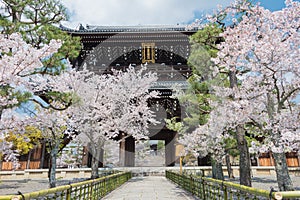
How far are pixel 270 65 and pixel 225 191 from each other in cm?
349

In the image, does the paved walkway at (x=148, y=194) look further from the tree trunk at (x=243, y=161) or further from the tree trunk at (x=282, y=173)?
the tree trunk at (x=282, y=173)

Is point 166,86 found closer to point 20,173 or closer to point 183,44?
point 183,44

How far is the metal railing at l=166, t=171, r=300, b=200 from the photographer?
2717 millimetres

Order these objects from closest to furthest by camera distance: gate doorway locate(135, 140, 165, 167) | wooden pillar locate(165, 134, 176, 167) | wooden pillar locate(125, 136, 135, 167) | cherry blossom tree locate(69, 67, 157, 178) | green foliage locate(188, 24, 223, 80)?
green foliage locate(188, 24, 223, 80) → cherry blossom tree locate(69, 67, 157, 178) → wooden pillar locate(165, 134, 176, 167) → wooden pillar locate(125, 136, 135, 167) → gate doorway locate(135, 140, 165, 167)

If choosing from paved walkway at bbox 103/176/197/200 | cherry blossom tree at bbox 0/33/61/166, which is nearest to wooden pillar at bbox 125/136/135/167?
paved walkway at bbox 103/176/197/200

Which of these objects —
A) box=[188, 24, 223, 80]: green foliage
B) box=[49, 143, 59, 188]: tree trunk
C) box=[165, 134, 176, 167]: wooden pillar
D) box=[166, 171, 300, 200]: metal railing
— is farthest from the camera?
box=[165, 134, 176, 167]: wooden pillar

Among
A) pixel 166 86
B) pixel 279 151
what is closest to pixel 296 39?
pixel 279 151

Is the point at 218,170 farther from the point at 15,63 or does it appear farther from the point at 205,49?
the point at 15,63

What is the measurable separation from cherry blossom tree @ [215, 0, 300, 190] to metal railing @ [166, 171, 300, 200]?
1755 millimetres

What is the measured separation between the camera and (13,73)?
18.9 ft

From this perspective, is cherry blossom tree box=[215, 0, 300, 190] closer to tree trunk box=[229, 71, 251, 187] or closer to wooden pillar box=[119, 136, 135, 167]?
tree trunk box=[229, 71, 251, 187]

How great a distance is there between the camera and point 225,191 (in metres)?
4.60

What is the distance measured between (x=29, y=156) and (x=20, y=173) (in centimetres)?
178

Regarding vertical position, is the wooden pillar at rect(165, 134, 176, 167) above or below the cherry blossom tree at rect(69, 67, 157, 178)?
below
